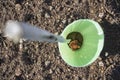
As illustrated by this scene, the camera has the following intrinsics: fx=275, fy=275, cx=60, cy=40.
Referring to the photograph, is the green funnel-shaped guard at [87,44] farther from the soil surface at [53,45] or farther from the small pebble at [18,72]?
the small pebble at [18,72]

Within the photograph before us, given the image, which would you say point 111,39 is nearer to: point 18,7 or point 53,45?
point 53,45

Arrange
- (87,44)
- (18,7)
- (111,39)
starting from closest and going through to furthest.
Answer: (87,44), (111,39), (18,7)

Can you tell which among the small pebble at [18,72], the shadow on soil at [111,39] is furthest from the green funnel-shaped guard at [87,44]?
the small pebble at [18,72]

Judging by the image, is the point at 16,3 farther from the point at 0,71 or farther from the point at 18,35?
the point at 18,35

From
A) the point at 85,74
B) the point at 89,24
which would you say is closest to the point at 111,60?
the point at 85,74

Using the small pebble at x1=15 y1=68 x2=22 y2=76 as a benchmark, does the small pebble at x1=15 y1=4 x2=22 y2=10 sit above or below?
above

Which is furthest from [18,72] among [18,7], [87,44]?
[87,44]

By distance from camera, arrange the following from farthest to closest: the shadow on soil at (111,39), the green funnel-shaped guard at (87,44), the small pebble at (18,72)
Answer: the small pebble at (18,72) → the shadow on soil at (111,39) → the green funnel-shaped guard at (87,44)

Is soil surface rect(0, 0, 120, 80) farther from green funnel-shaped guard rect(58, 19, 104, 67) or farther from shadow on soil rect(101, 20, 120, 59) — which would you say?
green funnel-shaped guard rect(58, 19, 104, 67)

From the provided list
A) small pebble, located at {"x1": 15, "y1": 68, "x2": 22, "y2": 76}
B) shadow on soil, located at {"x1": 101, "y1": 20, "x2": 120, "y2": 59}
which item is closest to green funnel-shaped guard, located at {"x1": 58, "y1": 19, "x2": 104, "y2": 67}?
shadow on soil, located at {"x1": 101, "y1": 20, "x2": 120, "y2": 59}
